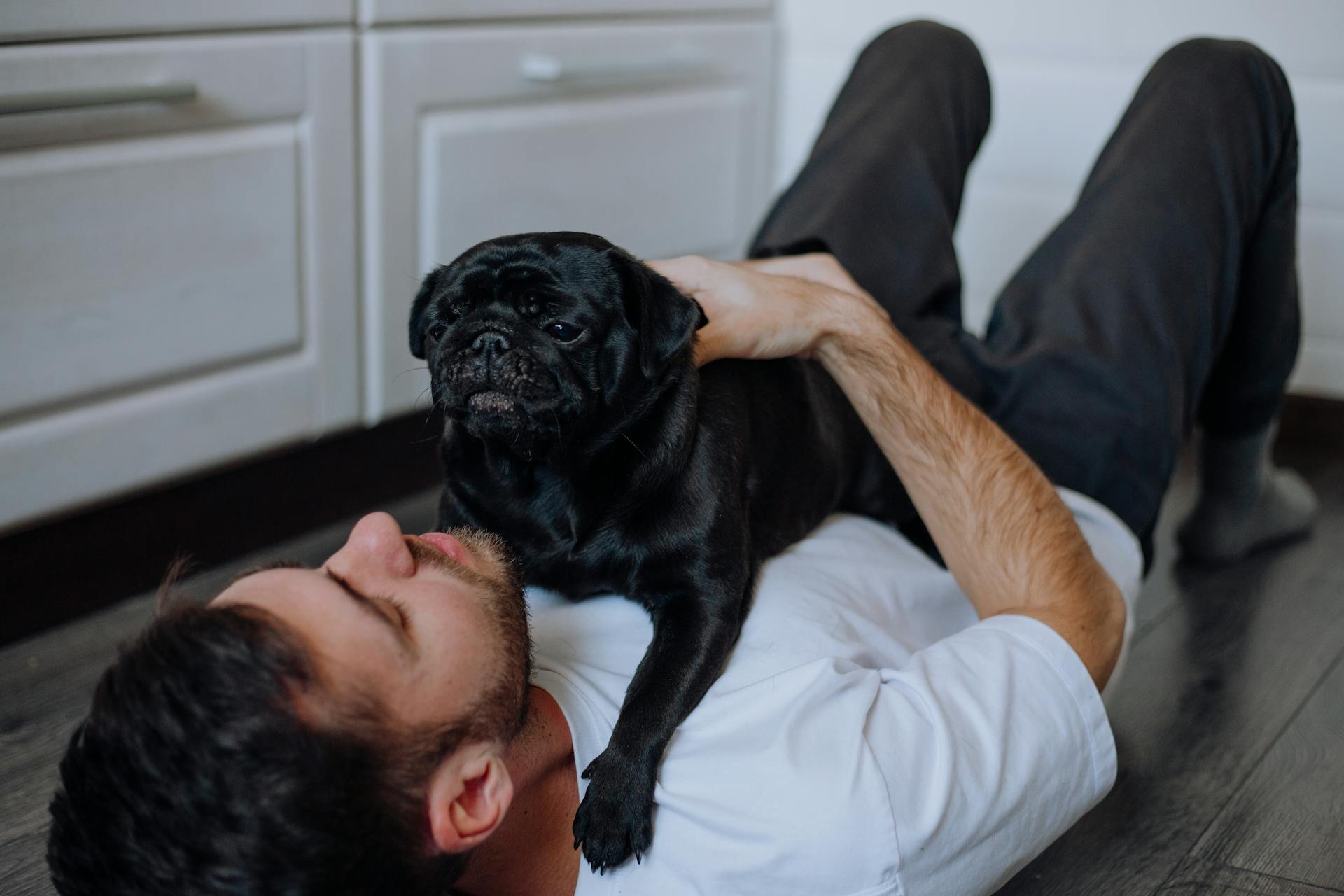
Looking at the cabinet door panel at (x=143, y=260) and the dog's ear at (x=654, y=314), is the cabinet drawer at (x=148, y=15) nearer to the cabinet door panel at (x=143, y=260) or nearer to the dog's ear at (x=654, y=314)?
the cabinet door panel at (x=143, y=260)

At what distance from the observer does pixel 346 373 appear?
1.86 metres

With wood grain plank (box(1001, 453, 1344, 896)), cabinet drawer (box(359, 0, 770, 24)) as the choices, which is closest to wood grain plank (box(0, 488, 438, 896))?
cabinet drawer (box(359, 0, 770, 24))

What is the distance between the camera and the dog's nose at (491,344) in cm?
100

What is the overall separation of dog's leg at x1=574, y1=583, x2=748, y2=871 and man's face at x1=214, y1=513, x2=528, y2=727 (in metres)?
0.09

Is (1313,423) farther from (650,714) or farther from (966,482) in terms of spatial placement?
(650,714)

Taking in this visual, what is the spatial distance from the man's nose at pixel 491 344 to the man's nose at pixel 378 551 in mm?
172

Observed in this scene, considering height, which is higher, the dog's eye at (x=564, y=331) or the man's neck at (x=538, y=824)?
the dog's eye at (x=564, y=331)

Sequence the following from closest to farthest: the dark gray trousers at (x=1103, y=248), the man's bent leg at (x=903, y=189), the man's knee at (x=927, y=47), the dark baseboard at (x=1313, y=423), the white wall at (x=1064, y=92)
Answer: the dark gray trousers at (x=1103, y=248) < the man's bent leg at (x=903, y=189) < the man's knee at (x=927, y=47) < the white wall at (x=1064, y=92) < the dark baseboard at (x=1313, y=423)

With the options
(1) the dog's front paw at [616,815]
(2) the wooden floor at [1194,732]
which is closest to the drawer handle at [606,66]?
(2) the wooden floor at [1194,732]

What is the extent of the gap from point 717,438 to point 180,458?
0.89 meters

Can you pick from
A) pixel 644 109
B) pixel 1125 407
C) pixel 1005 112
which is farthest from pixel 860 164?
pixel 1005 112

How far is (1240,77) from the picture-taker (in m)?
1.53

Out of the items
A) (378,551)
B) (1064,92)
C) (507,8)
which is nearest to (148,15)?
(507,8)

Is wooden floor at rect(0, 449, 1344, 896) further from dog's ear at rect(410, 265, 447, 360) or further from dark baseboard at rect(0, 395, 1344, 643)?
dog's ear at rect(410, 265, 447, 360)
